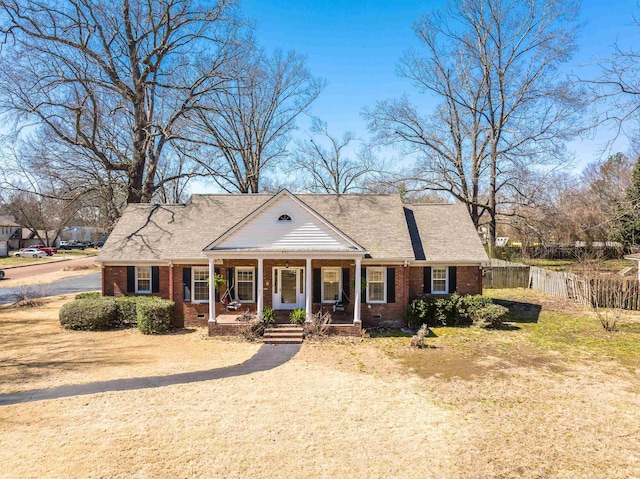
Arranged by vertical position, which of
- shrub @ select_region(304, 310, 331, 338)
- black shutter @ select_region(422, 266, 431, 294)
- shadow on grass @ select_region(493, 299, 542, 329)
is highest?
black shutter @ select_region(422, 266, 431, 294)

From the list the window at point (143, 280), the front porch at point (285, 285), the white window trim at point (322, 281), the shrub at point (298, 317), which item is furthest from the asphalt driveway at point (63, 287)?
the white window trim at point (322, 281)

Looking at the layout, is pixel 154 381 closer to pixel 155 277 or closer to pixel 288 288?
pixel 288 288

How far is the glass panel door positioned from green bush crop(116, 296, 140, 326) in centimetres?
609

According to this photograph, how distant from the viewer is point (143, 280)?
18016mm

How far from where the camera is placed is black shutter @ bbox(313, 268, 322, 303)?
16969mm

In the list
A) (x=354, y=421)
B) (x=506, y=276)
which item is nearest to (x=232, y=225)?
(x=354, y=421)

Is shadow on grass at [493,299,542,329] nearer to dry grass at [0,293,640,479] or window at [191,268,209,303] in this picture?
dry grass at [0,293,640,479]

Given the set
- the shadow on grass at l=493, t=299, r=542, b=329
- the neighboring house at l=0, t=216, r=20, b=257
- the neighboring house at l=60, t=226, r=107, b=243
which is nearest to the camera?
the shadow on grass at l=493, t=299, r=542, b=329

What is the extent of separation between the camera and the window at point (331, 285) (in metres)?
17.1

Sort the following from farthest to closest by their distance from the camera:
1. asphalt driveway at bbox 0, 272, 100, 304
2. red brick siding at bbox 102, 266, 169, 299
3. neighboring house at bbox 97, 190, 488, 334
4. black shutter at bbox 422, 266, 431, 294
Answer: asphalt driveway at bbox 0, 272, 100, 304, red brick siding at bbox 102, 266, 169, 299, black shutter at bbox 422, 266, 431, 294, neighboring house at bbox 97, 190, 488, 334

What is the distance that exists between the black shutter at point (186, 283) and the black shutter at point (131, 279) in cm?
283

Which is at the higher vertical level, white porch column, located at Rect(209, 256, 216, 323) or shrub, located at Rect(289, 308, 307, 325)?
white porch column, located at Rect(209, 256, 216, 323)

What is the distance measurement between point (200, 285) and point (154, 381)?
22.7ft

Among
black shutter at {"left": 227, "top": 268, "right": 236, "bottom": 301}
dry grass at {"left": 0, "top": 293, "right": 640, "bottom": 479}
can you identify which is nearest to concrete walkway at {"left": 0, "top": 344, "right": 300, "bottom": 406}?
dry grass at {"left": 0, "top": 293, "right": 640, "bottom": 479}
